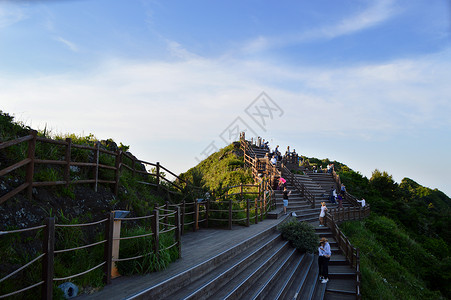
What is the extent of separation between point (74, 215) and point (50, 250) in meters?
2.96

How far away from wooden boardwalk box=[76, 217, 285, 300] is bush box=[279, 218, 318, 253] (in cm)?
218

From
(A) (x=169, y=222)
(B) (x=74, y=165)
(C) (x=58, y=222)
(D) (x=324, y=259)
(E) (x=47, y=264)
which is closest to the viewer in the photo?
(E) (x=47, y=264)

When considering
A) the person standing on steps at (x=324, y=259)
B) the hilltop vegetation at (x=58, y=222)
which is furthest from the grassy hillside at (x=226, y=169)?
the hilltop vegetation at (x=58, y=222)

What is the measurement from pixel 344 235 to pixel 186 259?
973 cm

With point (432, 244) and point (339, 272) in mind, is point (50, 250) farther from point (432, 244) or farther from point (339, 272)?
point (432, 244)

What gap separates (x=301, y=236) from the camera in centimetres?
1209

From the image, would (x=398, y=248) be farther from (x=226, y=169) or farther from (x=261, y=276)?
(x=226, y=169)

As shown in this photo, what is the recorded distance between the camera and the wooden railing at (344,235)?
10890mm

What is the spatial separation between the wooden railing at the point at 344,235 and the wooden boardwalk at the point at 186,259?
396 cm

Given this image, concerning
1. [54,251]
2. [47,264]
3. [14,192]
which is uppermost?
[14,192]

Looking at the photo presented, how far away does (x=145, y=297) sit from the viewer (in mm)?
4590

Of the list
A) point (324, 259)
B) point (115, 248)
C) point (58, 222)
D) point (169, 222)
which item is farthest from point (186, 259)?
point (324, 259)

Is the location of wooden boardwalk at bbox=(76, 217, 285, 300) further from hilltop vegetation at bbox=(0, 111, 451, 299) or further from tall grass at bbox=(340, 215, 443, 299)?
tall grass at bbox=(340, 215, 443, 299)

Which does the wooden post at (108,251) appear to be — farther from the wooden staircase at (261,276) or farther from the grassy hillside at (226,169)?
the grassy hillside at (226,169)
